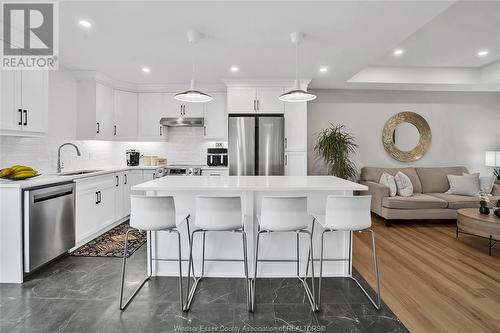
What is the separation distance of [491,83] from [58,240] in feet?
23.7

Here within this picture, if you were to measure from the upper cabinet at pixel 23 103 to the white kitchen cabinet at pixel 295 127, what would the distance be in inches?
139

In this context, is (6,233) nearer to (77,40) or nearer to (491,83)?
(77,40)

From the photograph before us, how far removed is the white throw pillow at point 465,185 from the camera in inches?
194

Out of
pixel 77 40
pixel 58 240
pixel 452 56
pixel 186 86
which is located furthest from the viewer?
pixel 186 86

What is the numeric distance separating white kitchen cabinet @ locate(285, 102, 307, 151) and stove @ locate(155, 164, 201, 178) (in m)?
1.74

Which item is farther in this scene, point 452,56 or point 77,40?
point 452,56

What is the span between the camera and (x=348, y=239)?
278 centimetres

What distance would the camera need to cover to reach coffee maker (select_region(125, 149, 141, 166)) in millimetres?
5398

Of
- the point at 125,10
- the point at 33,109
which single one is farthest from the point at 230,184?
the point at 33,109

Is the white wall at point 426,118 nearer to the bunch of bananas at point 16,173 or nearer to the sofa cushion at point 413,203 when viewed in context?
the sofa cushion at point 413,203

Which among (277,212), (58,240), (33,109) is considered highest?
(33,109)

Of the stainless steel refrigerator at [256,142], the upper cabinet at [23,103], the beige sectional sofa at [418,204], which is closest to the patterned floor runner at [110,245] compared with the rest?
the upper cabinet at [23,103]

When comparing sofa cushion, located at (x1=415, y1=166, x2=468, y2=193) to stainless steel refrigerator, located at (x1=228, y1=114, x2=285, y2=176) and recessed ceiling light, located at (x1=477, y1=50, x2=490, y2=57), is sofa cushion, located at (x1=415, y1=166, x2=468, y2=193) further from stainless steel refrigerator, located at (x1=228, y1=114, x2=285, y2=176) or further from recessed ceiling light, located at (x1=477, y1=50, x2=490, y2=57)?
stainless steel refrigerator, located at (x1=228, y1=114, x2=285, y2=176)

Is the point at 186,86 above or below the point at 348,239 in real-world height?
above
